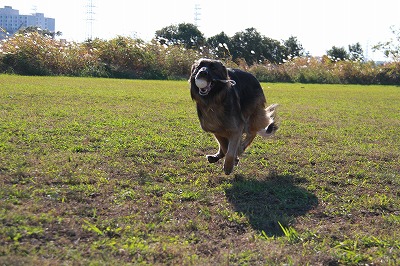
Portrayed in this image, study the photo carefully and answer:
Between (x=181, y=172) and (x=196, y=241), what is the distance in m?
2.25

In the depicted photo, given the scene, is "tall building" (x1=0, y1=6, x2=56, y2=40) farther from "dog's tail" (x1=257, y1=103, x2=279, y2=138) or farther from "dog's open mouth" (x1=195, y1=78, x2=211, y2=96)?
"dog's open mouth" (x1=195, y1=78, x2=211, y2=96)

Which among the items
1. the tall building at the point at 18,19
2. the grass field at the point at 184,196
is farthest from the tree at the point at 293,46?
the tall building at the point at 18,19

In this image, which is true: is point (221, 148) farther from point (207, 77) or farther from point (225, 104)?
point (207, 77)

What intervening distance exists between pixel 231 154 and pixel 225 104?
0.62m

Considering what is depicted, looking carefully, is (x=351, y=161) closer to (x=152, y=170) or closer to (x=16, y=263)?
(x=152, y=170)

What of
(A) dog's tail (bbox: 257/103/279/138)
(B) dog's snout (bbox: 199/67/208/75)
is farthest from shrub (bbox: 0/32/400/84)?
(B) dog's snout (bbox: 199/67/208/75)

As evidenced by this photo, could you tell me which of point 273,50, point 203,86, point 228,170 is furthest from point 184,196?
point 273,50

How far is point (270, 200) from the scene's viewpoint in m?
5.48

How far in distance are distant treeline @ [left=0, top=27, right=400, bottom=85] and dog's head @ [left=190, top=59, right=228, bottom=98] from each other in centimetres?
2031

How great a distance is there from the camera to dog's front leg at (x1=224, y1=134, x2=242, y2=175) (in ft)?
20.7

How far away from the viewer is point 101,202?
4.92m

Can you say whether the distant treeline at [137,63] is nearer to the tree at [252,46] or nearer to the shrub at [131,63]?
the shrub at [131,63]

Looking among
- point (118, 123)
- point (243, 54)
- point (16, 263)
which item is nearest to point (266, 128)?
point (118, 123)

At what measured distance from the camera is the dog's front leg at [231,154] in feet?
20.7
